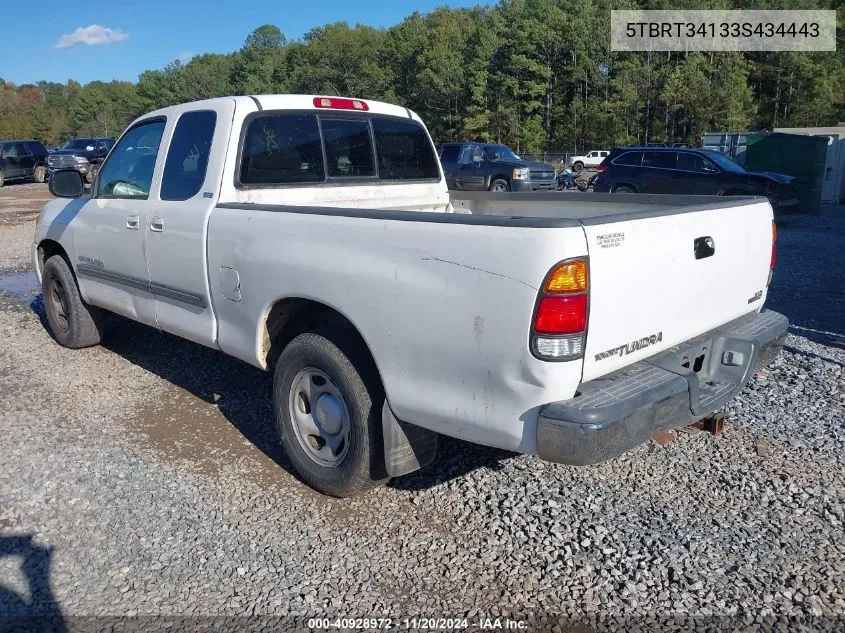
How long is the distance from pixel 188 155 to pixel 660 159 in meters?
15.5

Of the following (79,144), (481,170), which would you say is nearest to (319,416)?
(481,170)

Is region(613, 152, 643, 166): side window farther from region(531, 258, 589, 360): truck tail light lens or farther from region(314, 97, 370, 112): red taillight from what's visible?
region(531, 258, 589, 360): truck tail light lens

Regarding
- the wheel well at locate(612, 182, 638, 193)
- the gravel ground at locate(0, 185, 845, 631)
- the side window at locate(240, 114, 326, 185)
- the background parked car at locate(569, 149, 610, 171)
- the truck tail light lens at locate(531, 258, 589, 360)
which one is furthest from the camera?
the background parked car at locate(569, 149, 610, 171)

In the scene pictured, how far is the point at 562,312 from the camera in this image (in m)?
2.53

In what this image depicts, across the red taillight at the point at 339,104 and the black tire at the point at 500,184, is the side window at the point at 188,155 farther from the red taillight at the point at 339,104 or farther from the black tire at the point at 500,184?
the black tire at the point at 500,184

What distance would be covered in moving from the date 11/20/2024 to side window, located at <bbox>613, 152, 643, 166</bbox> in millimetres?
16995

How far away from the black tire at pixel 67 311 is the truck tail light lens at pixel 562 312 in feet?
15.3

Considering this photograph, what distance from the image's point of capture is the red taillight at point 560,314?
2.52 metres

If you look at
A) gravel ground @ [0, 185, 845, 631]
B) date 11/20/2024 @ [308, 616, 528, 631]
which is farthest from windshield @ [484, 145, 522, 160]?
date 11/20/2024 @ [308, 616, 528, 631]

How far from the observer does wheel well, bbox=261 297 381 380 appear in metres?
3.46

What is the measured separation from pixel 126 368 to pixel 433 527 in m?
3.50

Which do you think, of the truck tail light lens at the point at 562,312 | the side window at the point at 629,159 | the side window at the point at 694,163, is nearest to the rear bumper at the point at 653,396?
the truck tail light lens at the point at 562,312

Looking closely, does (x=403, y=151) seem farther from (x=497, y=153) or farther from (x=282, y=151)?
(x=497, y=153)

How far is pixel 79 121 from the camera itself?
113m
